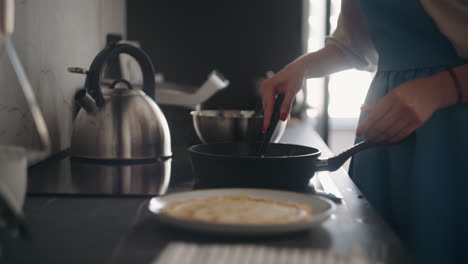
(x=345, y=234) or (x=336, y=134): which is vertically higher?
(x=345, y=234)

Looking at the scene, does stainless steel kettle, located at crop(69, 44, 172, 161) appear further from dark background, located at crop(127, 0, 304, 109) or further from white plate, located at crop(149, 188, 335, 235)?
dark background, located at crop(127, 0, 304, 109)

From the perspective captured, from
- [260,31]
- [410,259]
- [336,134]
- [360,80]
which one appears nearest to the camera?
[410,259]

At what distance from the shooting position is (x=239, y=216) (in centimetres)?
53

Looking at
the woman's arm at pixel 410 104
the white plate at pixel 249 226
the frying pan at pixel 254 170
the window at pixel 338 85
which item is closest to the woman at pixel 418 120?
the woman's arm at pixel 410 104

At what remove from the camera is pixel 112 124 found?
0.98 metres

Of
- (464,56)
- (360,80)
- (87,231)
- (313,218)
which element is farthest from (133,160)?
(360,80)

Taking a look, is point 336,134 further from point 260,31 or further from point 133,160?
point 133,160

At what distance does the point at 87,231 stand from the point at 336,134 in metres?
4.01

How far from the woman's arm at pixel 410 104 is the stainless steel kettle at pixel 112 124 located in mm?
416

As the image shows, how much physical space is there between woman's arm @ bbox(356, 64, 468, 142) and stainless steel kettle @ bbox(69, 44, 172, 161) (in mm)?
416

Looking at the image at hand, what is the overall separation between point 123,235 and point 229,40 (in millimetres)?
2421

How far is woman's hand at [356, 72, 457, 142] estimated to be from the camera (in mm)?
861

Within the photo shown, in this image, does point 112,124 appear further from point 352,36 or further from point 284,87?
point 352,36

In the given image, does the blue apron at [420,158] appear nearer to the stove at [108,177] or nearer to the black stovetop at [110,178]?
the black stovetop at [110,178]
